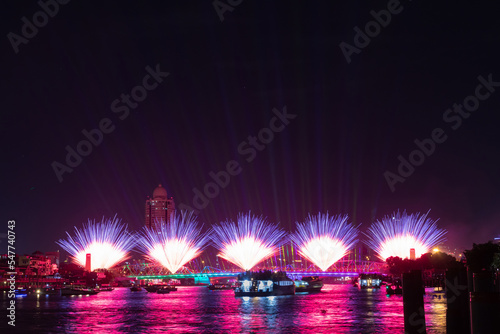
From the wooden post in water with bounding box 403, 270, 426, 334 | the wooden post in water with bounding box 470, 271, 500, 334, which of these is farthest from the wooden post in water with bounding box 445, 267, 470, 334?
the wooden post in water with bounding box 470, 271, 500, 334

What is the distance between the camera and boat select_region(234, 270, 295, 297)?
171125 mm

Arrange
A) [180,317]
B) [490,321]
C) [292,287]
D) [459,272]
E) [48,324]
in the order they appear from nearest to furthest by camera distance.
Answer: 1. [490,321]
2. [459,272]
3. [48,324]
4. [180,317]
5. [292,287]

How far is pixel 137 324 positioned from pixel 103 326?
4.70m

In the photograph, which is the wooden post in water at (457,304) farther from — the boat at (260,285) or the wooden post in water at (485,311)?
the boat at (260,285)

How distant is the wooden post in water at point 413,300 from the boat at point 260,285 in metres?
147

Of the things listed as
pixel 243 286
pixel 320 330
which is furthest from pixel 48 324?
pixel 243 286

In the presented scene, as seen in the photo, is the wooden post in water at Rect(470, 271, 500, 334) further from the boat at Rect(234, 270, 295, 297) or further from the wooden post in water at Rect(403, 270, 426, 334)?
the boat at Rect(234, 270, 295, 297)

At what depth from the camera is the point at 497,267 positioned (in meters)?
112

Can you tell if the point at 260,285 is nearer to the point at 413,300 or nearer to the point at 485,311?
the point at 413,300

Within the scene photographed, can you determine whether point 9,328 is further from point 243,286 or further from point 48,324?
point 243,286

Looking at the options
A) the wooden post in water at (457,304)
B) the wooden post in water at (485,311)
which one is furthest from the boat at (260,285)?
the wooden post in water at (485,311)

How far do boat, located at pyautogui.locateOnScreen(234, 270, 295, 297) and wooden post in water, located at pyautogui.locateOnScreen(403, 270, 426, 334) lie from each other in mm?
146507

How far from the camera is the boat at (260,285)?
561 ft

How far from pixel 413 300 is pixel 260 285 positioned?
494ft
